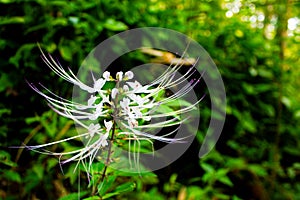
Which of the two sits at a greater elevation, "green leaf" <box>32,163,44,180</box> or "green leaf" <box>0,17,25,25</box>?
"green leaf" <box>0,17,25,25</box>

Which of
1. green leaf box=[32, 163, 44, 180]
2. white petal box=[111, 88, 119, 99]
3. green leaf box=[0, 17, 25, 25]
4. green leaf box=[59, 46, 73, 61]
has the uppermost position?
green leaf box=[0, 17, 25, 25]

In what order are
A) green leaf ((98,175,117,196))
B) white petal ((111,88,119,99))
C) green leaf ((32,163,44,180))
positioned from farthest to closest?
green leaf ((32,163,44,180)), green leaf ((98,175,117,196)), white petal ((111,88,119,99))

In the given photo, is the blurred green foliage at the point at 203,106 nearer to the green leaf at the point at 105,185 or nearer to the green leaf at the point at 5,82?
the green leaf at the point at 5,82

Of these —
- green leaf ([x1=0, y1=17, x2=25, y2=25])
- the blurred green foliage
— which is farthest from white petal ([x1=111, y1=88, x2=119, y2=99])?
green leaf ([x1=0, y1=17, x2=25, y2=25])

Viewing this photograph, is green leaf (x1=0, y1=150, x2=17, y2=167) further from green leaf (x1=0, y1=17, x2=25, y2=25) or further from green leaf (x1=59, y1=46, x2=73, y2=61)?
green leaf (x1=0, y1=17, x2=25, y2=25)

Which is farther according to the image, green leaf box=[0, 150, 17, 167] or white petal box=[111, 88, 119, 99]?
green leaf box=[0, 150, 17, 167]

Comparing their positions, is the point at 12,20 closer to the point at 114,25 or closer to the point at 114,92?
the point at 114,25

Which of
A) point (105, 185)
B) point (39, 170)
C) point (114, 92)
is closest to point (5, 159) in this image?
point (39, 170)

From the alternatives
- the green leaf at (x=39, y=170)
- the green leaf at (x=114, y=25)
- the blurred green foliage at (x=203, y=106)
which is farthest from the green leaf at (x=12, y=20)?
the green leaf at (x=39, y=170)

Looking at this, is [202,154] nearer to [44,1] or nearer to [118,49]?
[118,49]
